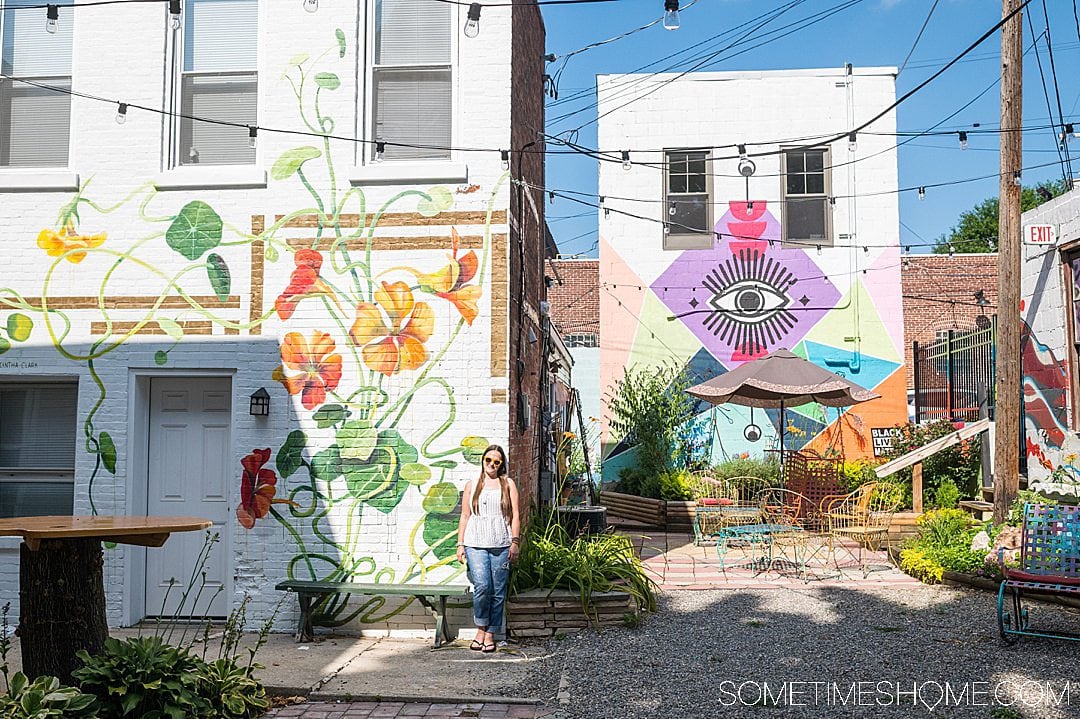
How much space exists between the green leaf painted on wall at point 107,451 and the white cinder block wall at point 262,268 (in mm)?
60

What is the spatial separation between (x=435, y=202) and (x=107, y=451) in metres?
3.63

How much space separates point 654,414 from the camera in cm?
1722

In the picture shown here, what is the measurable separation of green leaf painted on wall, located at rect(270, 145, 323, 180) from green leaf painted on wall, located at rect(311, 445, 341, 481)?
2.43m

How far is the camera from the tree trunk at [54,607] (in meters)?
5.56

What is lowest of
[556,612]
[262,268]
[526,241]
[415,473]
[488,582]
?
[556,612]

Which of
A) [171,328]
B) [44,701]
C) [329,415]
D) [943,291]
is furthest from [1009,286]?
[943,291]

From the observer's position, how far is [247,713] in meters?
5.97

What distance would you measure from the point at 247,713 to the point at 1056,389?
32.0 ft

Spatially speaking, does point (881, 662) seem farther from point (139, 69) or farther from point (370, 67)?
point (139, 69)

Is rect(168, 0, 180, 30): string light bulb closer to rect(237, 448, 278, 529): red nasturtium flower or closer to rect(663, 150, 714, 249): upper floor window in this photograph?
rect(237, 448, 278, 529): red nasturtium flower

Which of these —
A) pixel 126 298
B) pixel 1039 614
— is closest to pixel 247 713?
pixel 126 298

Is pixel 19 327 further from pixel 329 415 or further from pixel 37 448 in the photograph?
pixel 329 415

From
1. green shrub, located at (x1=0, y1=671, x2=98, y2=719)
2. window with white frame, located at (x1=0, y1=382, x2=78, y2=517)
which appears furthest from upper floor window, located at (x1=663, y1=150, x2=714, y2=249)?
green shrub, located at (x1=0, y1=671, x2=98, y2=719)

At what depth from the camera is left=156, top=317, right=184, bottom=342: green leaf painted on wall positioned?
8.49 meters
